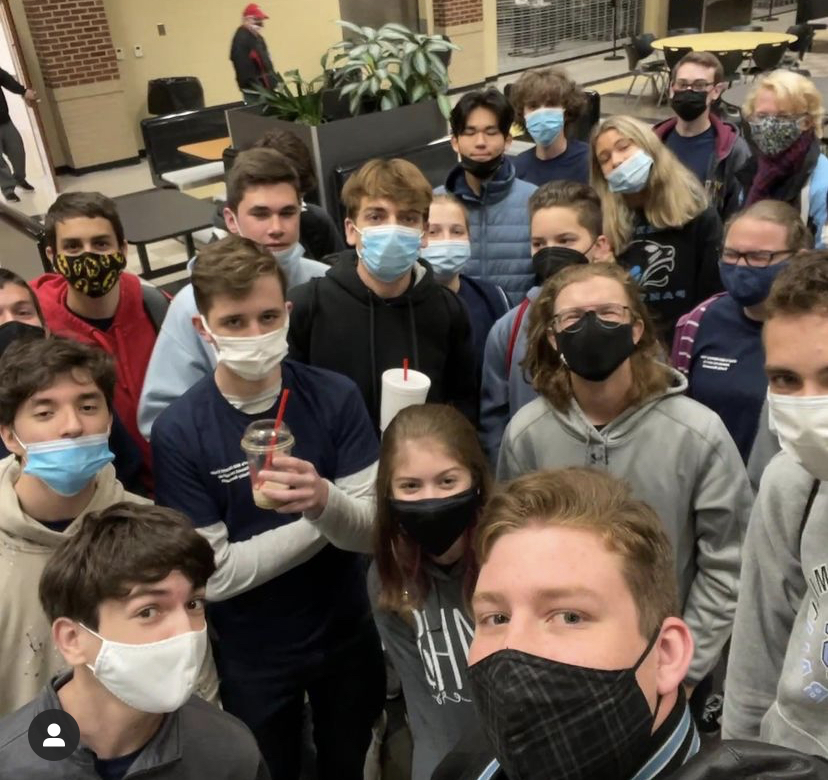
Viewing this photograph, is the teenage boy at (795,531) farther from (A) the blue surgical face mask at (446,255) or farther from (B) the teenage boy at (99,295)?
(B) the teenage boy at (99,295)

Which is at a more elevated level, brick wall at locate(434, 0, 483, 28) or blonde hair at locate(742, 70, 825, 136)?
brick wall at locate(434, 0, 483, 28)

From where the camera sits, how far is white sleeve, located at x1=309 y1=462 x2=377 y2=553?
6.45 feet

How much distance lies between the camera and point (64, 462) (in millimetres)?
1865

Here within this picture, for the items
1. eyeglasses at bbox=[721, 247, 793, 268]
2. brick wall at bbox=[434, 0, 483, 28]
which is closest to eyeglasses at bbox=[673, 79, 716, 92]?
eyeglasses at bbox=[721, 247, 793, 268]

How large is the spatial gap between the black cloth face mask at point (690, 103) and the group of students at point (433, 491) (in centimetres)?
102

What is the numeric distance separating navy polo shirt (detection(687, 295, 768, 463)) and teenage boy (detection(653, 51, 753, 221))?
5.17 feet

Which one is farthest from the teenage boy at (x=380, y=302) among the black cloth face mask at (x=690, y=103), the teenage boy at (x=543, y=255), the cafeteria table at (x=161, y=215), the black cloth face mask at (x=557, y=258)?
the cafeteria table at (x=161, y=215)

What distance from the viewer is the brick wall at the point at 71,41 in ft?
31.6

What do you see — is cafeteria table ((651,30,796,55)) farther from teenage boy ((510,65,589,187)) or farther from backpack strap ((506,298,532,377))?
backpack strap ((506,298,532,377))

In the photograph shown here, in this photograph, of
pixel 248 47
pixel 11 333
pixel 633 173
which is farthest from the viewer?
pixel 248 47

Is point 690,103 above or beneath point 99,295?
above

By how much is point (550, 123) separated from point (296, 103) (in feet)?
5.66

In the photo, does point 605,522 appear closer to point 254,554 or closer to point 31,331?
point 254,554

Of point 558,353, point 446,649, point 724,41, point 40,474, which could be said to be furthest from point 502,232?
point 724,41
